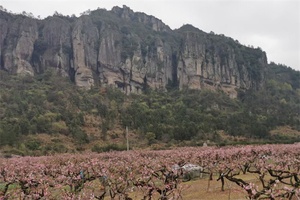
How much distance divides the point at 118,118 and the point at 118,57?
166 feet

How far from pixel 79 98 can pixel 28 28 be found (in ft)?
155

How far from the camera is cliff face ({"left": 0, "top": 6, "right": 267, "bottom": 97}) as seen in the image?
121562 mm

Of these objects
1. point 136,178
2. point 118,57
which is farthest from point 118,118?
point 136,178

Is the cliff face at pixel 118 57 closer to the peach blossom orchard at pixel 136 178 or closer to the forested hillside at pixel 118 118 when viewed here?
the forested hillside at pixel 118 118

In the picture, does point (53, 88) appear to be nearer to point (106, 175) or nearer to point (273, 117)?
point (273, 117)

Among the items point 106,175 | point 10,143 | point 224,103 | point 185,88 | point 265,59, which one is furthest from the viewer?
point 265,59

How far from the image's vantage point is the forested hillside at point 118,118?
6244 cm

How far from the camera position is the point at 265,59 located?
15562cm

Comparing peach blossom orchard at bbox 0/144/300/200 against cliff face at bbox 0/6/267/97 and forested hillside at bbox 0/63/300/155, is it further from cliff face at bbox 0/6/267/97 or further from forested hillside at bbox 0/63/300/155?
cliff face at bbox 0/6/267/97

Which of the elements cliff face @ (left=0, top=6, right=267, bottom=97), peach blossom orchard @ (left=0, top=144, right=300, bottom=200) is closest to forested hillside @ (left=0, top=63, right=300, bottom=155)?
cliff face @ (left=0, top=6, right=267, bottom=97)

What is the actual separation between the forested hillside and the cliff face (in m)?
9.38

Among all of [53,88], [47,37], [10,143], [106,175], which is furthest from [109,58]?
[106,175]

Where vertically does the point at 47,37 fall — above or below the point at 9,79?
above

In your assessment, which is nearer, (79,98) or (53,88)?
(79,98)
